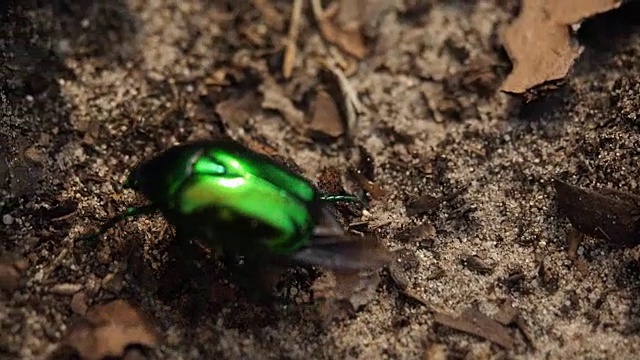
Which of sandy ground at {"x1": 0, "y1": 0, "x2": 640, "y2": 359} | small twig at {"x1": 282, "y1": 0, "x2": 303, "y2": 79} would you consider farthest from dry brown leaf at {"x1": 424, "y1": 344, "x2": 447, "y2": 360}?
small twig at {"x1": 282, "y1": 0, "x2": 303, "y2": 79}

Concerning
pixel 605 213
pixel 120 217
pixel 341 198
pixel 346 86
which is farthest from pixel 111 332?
pixel 605 213

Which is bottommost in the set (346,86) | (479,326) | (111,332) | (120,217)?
(111,332)

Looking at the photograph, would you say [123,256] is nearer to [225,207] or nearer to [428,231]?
[225,207]

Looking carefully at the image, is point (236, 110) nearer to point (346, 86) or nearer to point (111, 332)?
point (346, 86)

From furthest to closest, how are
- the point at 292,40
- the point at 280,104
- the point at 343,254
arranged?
1. the point at 292,40
2. the point at 280,104
3. the point at 343,254

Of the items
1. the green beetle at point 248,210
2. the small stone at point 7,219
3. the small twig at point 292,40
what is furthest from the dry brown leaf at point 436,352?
the small stone at point 7,219

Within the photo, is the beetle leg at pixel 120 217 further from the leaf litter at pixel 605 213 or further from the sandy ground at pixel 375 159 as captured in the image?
the leaf litter at pixel 605 213

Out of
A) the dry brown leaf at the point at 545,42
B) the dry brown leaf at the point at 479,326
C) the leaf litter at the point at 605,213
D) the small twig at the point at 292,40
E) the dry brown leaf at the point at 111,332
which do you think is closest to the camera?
the dry brown leaf at the point at 111,332
